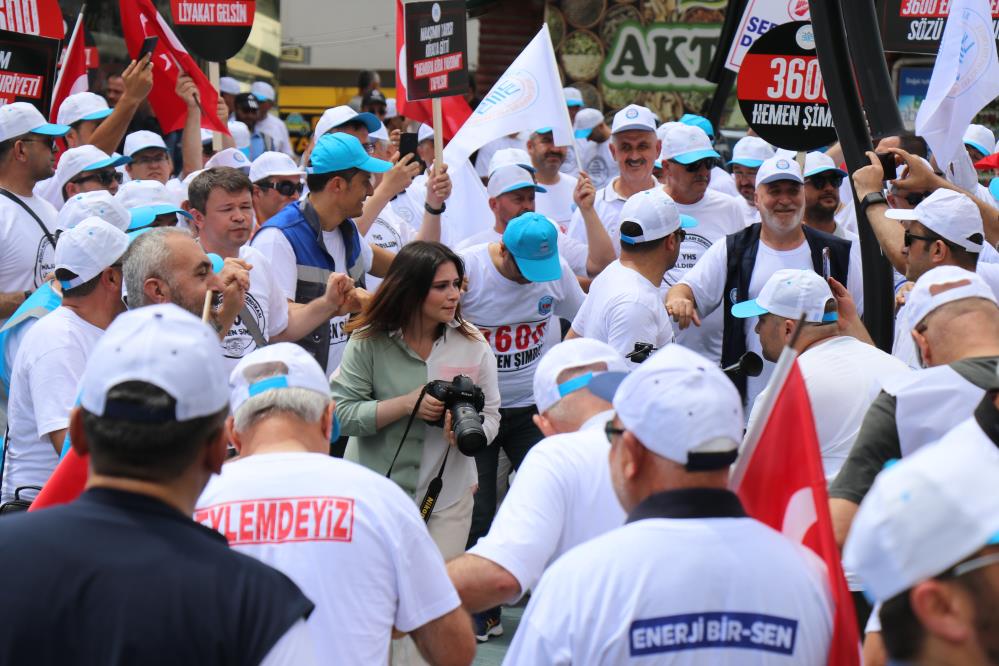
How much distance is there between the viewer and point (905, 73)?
1554 cm

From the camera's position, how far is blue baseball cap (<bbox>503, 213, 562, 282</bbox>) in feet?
20.9

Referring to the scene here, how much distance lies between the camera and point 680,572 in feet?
8.47

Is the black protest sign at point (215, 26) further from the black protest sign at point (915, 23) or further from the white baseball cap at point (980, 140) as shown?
the white baseball cap at point (980, 140)

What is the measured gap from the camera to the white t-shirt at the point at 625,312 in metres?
5.85

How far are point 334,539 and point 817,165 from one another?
527 cm

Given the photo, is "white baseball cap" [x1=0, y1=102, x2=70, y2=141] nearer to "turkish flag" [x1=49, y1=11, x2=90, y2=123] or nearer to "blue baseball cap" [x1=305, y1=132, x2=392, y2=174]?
"blue baseball cap" [x1=305, y1=132, x2=392, y2=174]

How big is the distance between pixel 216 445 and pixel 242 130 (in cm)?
1057

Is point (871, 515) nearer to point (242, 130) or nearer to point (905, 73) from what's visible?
point (242, 130)

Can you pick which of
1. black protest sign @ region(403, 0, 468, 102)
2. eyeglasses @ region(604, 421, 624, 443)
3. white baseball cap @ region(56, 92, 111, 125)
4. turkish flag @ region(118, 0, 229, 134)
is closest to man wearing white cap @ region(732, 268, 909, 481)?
eyeglasses @ region(604, 421, 624, 443)

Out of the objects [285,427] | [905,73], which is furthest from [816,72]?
[905,73]

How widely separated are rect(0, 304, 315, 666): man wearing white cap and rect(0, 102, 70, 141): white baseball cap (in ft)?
17.0

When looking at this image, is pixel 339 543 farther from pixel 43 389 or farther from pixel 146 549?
pixel 43 389

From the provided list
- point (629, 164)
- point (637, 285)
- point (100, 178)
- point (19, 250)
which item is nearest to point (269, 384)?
point (637, 285)

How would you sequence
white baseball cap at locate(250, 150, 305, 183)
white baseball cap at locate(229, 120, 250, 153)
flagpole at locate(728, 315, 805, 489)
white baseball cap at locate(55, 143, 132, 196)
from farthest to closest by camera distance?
white baseball cap at locate(229, 120, 250, 153), white baseball cap at locate(250, 150, 305, 183), white baseball cap at locate(55, 143, 132, 196), flagpole at locate(728, 315, 805, 489)
